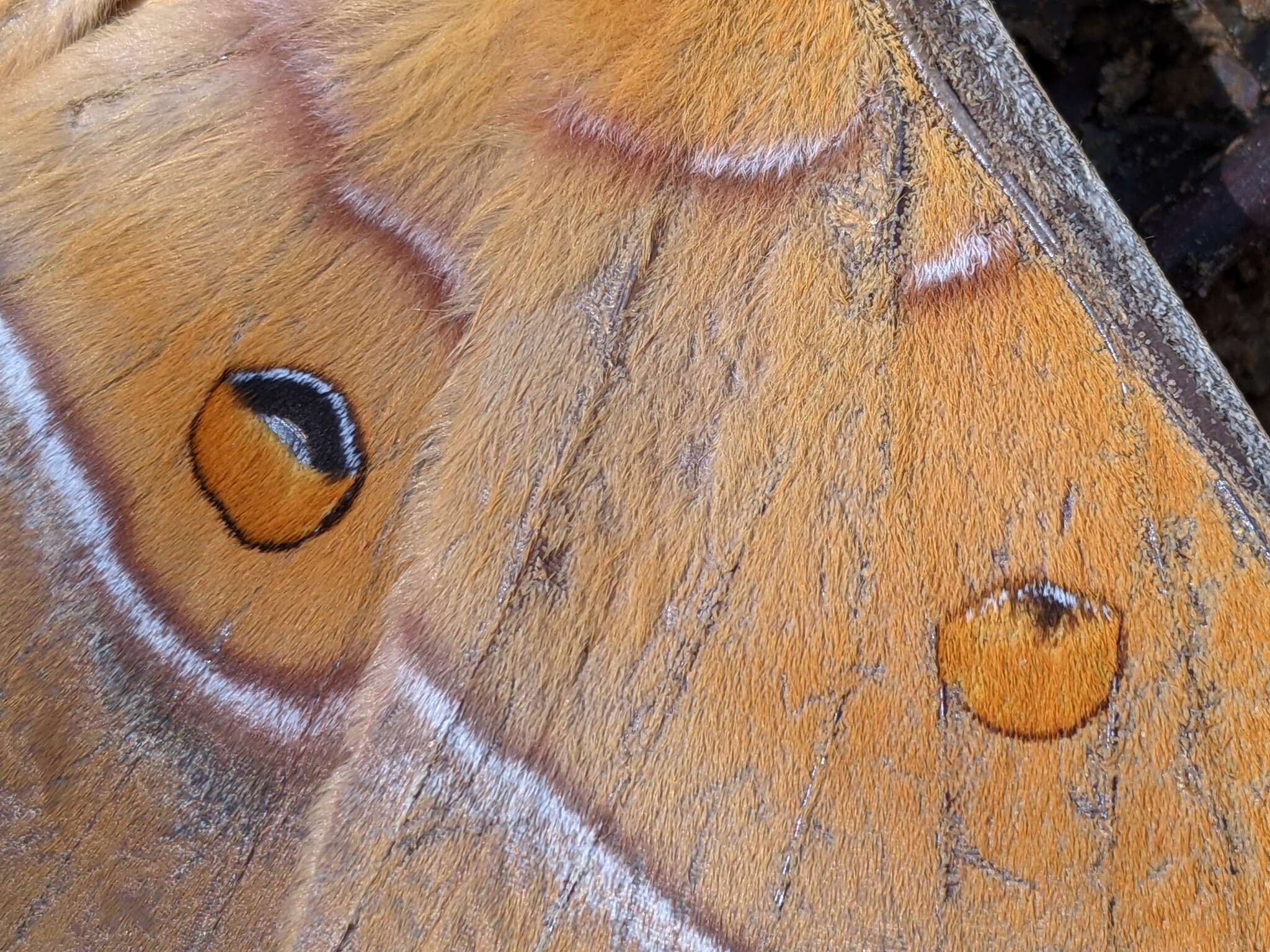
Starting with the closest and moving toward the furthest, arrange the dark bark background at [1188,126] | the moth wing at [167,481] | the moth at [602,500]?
the moth at [602,500]
the moth wing at [167,481]
the dark bark background at [1188,126]

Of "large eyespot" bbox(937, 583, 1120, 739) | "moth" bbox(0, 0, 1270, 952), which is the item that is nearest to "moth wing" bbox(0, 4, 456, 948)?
"moth" bbox(0, 0, 1270, 952)

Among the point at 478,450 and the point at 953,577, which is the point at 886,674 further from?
the point at 478,450

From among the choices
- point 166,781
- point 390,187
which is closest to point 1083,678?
point 390,187

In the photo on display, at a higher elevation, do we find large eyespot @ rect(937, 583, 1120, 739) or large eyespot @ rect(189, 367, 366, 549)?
large eyespot @ rect(937, 583, 1120, 739)

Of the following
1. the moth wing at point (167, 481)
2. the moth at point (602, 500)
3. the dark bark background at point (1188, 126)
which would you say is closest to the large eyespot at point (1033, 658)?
the moth at point (602, 500)

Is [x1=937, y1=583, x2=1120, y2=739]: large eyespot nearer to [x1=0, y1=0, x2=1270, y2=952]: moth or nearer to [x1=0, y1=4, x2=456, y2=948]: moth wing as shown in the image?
[x1=0, y1=0, x2=1270, y2=952]: moth

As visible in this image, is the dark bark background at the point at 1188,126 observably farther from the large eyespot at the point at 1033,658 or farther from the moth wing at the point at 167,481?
the moth wing at the point at 167,481

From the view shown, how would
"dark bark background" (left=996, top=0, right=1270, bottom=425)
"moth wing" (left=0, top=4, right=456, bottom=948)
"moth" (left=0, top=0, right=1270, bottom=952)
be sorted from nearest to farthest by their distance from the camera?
"moth" (left=0, top=0, right=1270, bottom=952) → "moth wing" (left=0, top=4, right=456, bottom=948) → "dark bark background" (left=996, top=0, right=1270, bottom=425)
